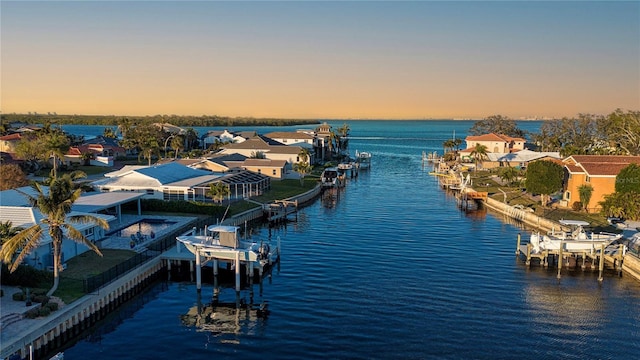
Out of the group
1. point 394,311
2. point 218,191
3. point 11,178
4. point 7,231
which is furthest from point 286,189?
point 7,231

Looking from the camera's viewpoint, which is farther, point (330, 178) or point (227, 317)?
point (330, 178)

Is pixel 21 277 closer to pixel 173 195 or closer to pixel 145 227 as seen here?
pixel 145 227

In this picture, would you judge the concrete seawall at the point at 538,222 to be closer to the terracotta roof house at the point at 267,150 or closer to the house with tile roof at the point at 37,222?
the house with tile roof at the point at 37,222

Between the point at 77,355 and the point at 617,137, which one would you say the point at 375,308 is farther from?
the point at 617,137

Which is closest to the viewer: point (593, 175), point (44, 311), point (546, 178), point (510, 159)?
point (44, 311)

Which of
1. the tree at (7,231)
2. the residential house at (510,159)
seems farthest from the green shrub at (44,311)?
the residential house at (510,159)
